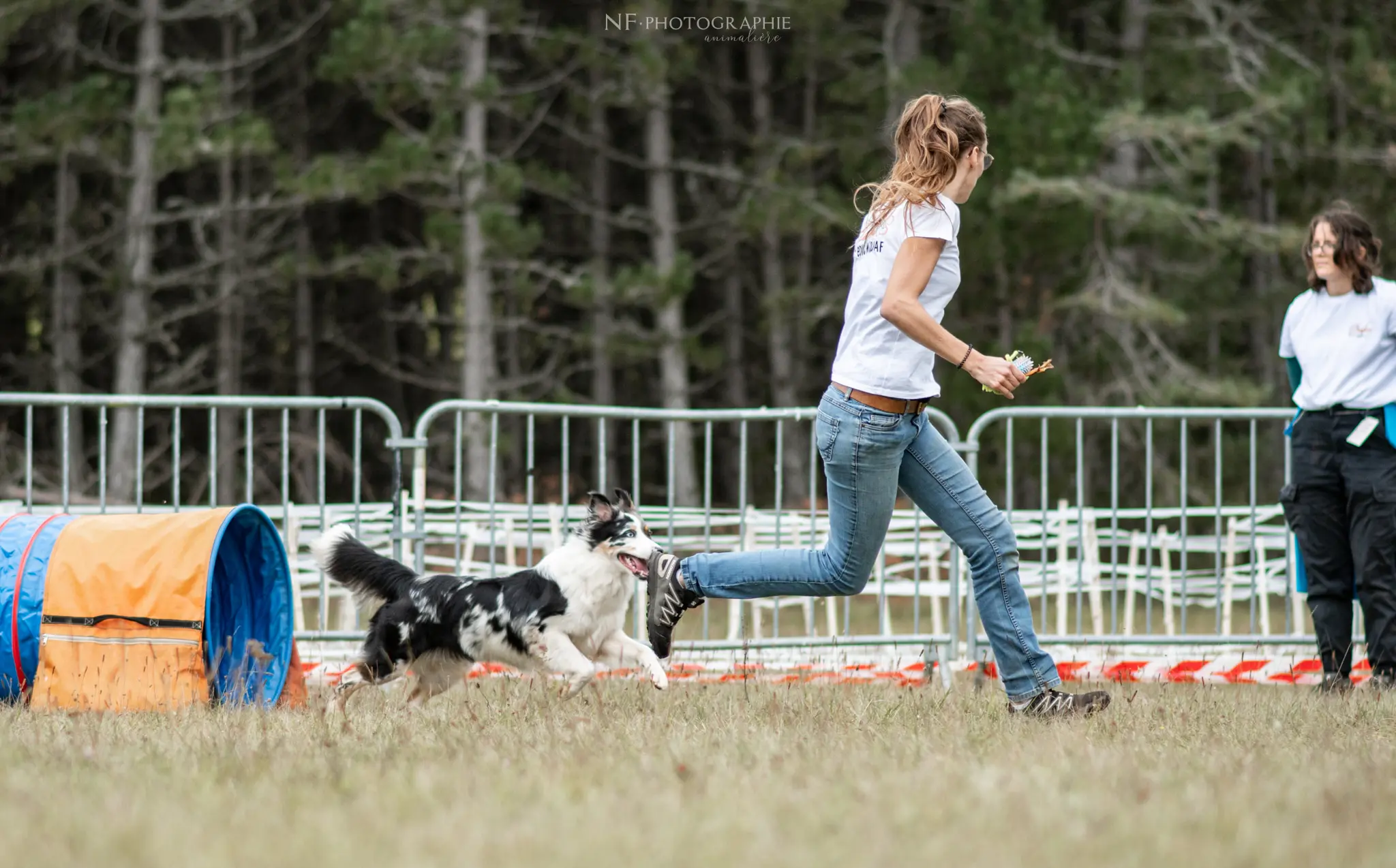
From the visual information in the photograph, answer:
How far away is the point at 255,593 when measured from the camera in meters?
6.18

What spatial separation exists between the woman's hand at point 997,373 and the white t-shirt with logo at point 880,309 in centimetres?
16

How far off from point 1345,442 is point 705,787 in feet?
12.2

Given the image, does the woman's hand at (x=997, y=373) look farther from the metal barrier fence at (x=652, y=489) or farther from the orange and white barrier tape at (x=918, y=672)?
the orange and white barrier tape at (x=918, y=672)

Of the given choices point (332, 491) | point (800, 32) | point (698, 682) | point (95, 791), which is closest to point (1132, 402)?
point (800, 32)

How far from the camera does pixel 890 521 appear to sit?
15.6 feet

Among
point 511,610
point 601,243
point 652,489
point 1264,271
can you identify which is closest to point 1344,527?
point 511,610

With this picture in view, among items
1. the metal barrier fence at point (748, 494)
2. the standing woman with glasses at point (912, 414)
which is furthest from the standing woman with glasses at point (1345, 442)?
the standing woman with glasses at point (912, 414)

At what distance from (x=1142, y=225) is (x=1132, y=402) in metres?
2.07

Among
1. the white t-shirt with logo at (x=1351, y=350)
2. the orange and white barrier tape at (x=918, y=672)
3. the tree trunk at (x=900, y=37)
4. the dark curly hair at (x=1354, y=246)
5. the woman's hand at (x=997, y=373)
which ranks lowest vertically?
the orange and white barrier tape at (x=918, y=672)

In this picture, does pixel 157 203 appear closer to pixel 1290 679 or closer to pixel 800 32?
pixel 800 32

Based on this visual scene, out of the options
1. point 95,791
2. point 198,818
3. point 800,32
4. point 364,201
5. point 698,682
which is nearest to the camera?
point 198,818

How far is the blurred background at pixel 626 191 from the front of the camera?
17.2 m

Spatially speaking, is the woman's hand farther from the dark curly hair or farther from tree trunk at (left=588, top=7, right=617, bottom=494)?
tree trunk at (left=588, top=7, right=617, bottom=494)

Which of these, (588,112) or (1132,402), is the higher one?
(588,112)
